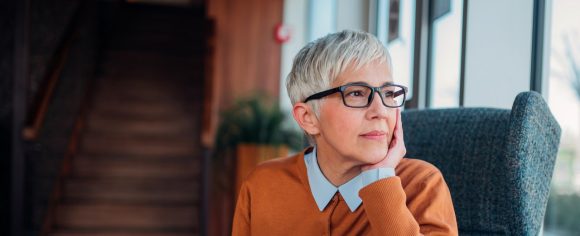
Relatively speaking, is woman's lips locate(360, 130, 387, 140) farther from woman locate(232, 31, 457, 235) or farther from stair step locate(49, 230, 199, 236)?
stair step locate(49, 230, 199, 236)

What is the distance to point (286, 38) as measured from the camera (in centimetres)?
736

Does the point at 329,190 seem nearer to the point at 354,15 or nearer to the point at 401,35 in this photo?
the point at 401,35

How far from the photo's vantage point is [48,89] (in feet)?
16.3

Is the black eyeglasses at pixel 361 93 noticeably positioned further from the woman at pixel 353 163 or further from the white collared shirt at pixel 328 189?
the white collared shirt at pixel 328 189

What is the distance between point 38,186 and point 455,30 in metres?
3.71

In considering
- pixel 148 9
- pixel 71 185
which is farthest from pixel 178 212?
pixel 148 9

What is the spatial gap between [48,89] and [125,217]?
1399mm

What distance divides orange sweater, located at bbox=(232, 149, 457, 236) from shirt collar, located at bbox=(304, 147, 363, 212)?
0.5 inches

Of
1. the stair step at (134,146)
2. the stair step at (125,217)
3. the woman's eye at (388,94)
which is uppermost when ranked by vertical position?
the woman's eye at (388,94)

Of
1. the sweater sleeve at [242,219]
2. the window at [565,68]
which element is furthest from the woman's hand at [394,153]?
the window at [565,68]

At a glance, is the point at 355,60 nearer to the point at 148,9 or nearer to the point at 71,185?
the point at 71,185

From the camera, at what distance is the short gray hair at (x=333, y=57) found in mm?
1271

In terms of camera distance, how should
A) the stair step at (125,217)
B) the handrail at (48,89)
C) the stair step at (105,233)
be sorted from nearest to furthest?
the handrail at (48,89)
the stair step at (105,233)
the stair step at (125,217)

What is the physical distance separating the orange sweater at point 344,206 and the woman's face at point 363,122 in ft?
0.29
